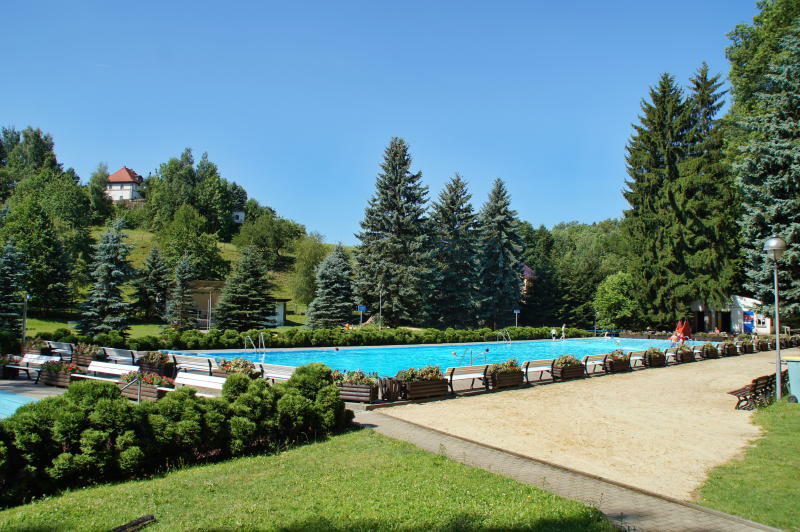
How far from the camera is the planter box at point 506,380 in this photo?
1558cm

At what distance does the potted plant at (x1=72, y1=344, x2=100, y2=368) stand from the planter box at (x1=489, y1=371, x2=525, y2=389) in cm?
1213

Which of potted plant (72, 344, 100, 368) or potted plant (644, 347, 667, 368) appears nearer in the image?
potted plant (72, 344, 100, 368)

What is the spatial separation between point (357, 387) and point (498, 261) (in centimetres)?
3567

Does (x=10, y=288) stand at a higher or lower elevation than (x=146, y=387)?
higher

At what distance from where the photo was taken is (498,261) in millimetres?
46875

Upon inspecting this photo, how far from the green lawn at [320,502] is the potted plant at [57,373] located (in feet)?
26.8

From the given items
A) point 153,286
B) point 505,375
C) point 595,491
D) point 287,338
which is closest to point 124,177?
point 153,286

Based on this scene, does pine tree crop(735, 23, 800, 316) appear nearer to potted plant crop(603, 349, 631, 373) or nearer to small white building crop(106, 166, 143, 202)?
potted plant crop(603, 349, 631, 373)

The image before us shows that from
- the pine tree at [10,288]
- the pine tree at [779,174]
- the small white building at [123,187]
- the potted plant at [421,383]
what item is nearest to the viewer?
the potted plant at [421,383]

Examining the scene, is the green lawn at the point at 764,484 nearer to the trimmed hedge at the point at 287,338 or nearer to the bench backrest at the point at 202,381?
the bench backrest at the point at 202,381

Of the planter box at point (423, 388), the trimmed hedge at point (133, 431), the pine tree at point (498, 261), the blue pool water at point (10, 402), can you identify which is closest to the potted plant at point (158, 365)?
the blue pool water at point (10, 402)

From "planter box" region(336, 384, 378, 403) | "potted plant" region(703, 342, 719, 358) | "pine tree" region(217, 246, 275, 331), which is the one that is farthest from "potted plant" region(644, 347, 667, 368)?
"pine tree" region(217, 246, 275, 331)

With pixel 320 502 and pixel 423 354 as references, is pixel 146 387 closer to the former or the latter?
pixel 320 502

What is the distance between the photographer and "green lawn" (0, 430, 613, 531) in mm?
5055
